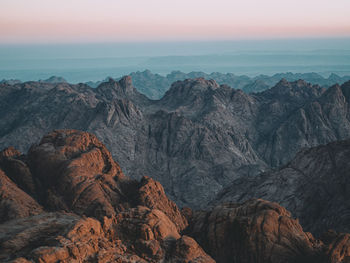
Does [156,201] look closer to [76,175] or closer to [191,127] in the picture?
[76,175]

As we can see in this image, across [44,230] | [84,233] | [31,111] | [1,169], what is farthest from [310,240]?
[31,111]

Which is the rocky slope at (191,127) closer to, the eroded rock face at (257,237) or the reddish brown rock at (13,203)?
the reddish brown rock at (13,203)

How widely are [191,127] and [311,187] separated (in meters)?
51.4

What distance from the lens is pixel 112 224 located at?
68.2 feet

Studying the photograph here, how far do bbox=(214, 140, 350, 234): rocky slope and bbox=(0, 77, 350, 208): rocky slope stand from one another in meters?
21.0

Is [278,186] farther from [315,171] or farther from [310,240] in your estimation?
[310,240]

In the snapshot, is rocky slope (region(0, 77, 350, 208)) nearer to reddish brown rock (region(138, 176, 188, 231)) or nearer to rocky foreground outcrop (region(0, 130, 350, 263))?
reddish brown rock (region(138, 176, 188, 231))

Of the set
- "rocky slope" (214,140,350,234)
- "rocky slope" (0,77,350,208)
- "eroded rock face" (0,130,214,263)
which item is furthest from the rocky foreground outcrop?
"rocky slope" (0,77,350,208)

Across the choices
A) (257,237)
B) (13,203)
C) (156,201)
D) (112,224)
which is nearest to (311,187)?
(156,201)

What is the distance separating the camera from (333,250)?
20.4 metres

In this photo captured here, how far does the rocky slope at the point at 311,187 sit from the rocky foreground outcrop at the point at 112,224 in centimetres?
2132

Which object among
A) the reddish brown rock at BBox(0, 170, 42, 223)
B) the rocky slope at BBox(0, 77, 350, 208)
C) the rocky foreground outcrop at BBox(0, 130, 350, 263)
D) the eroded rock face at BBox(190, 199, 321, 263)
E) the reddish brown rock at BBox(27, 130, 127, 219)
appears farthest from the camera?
the rocky slope at BBox(0, 77, 350, 208)

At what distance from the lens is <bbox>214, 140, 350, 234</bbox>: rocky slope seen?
154ft

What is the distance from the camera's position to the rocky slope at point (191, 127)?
286 feet
